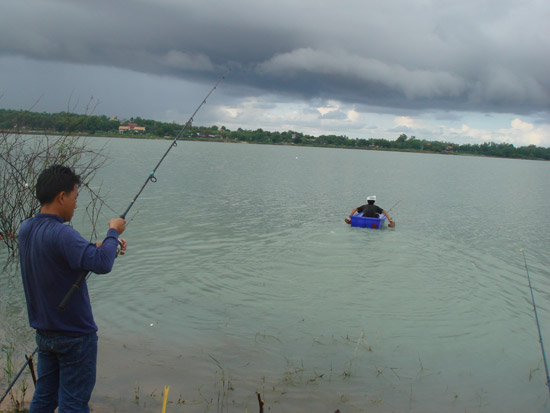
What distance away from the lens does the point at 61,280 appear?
2945 mm

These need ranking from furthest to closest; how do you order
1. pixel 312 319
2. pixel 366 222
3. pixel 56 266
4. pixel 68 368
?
pixel 366 222, pixel 312 319, pixel 68 368, pixel 56 266

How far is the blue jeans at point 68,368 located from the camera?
2.99 m

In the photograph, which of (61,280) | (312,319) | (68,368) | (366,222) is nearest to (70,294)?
(61,280)

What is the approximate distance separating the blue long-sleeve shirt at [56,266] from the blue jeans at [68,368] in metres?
0.09

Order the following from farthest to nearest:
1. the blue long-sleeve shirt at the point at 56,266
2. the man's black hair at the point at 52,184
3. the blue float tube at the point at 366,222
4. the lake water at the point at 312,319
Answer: the blue float tube at the point at 366,222, the lake water at the point at 312,319, the man's black hair at the point at 52,184, the blue long-sleeve shirt at the point at 56,266

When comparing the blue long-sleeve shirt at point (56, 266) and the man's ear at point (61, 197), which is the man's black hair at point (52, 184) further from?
the blue long-sleeve shirt at point (56, 266)

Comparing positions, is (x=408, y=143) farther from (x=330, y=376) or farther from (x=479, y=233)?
(x=330, y=376)

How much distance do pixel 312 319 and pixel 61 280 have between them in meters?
5.55

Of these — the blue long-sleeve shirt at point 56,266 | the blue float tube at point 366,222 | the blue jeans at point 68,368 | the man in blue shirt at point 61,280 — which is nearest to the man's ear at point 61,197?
the man in blue shirt at point 61,280

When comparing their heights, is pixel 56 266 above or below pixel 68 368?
above

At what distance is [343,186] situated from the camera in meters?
35.8

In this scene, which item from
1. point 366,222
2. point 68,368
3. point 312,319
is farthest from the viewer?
point 366,222

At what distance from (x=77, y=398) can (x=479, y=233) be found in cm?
1801

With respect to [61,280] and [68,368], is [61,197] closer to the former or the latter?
[61,280]
